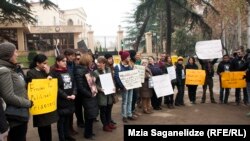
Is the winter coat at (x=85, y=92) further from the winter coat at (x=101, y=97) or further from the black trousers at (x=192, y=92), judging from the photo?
the black trousers at (x=192, y=92)

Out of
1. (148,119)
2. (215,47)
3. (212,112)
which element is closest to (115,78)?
(148,119)

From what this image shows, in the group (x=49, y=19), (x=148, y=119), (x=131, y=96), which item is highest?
(x=49, y=19)

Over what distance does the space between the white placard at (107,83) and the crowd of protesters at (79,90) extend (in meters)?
0.09

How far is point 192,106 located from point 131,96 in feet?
9.89

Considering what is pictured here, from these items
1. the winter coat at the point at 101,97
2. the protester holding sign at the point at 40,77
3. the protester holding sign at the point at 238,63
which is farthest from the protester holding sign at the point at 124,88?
the protester holding sign at the point at 238,63

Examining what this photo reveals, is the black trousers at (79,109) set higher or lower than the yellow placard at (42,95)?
lower

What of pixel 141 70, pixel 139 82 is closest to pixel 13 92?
pixel 139 82

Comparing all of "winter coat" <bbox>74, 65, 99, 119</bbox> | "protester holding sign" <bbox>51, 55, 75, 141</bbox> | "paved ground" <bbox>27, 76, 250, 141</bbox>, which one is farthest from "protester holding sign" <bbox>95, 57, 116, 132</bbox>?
"protester holding sign" <bbox>51, 55, 75, 141</bbox>

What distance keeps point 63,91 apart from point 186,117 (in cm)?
429

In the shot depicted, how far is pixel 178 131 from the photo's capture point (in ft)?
14.8

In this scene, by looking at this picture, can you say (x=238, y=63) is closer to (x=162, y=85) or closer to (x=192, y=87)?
(x=192, y=87)

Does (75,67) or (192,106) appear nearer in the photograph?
(75,67)

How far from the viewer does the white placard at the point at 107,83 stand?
26.4 feet

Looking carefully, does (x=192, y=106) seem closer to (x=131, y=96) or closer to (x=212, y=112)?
(x=212, y=112)
